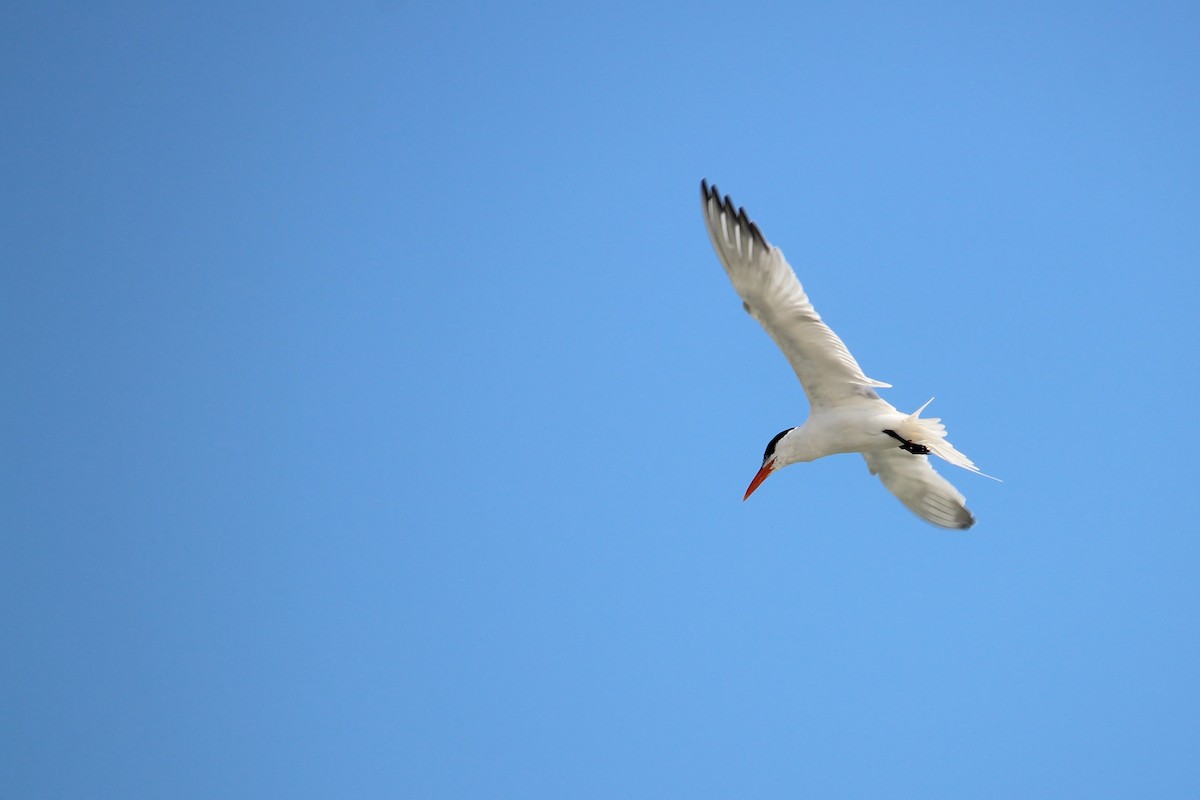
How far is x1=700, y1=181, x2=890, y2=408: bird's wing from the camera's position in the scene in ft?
27.5

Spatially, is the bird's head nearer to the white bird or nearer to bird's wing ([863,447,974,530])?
the white bird

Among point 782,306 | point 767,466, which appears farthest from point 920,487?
point 782,306

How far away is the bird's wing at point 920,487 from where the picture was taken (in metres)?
10.3

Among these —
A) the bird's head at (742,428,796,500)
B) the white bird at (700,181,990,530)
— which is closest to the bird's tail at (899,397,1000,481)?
the white bird at (700,181,990,530)

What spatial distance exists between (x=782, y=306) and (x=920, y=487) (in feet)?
9.64

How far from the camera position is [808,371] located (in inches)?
358

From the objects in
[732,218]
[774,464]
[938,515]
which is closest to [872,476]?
[938,515]

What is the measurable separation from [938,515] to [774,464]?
2013mm

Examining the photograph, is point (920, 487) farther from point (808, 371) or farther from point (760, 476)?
point (808, 371)

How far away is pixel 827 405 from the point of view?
930 centimetres

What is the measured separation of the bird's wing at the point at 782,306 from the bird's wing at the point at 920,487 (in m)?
1.40

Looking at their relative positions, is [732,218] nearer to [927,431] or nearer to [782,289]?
[782,289]

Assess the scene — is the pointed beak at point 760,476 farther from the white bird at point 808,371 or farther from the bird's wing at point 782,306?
the bird's wing at point 782,306

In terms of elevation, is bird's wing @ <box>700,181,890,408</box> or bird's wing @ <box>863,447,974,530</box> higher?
bird's wing @ <box>700,181,890,408</box>
